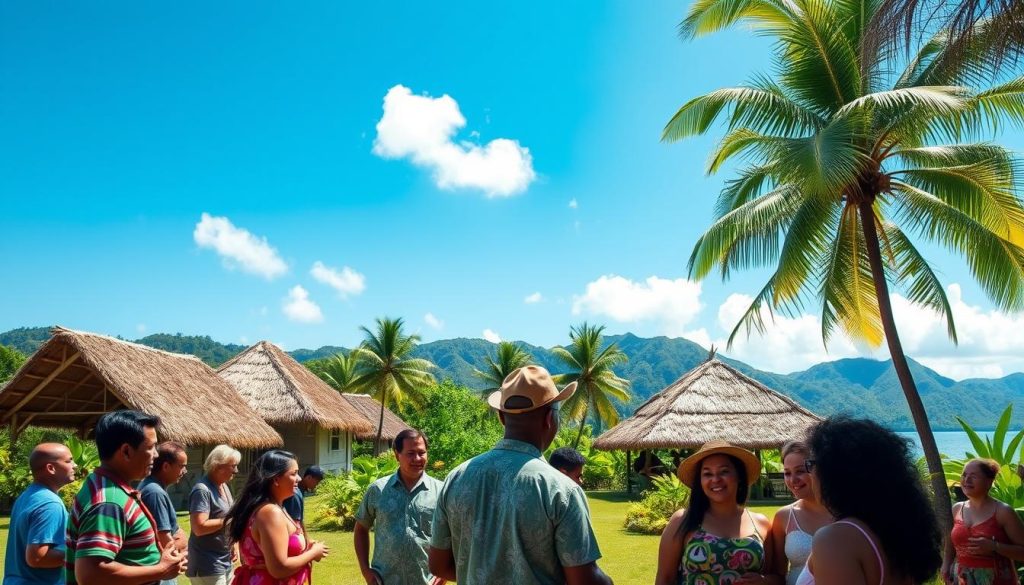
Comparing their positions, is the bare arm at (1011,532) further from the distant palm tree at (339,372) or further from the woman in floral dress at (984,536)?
the distant palm tree at (339,372)

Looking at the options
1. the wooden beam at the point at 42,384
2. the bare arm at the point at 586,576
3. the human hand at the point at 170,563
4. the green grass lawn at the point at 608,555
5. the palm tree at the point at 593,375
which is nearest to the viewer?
the bare arm at the point at 586,576

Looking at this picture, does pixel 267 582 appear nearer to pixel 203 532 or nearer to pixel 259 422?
pixel 203 532

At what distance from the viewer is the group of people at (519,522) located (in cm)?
225

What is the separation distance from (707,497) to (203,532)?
3320mm

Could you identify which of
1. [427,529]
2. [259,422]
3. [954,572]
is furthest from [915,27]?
[259,422]

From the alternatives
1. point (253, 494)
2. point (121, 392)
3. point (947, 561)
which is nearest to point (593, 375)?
point (121, 392)

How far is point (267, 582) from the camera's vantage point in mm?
3500

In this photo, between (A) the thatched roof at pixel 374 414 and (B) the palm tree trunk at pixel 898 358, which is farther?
(A) the thatched roof at pixel 374 414

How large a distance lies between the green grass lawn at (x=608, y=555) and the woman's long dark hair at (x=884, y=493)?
7.45 metres

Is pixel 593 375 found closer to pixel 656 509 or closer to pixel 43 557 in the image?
pixel 656 509

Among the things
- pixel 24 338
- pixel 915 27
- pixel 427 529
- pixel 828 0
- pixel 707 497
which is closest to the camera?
pixel 707 497

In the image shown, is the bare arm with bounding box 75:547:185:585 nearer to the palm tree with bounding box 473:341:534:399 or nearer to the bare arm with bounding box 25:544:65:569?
the bare arm with bounding box 25:544:65:569

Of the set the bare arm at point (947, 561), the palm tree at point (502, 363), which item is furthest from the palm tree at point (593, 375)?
the bare arm at point (947, 561)

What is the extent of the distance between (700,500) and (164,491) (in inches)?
124
